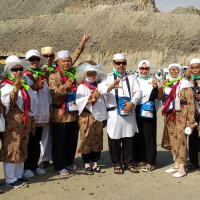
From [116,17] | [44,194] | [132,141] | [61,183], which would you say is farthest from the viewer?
[116,17]

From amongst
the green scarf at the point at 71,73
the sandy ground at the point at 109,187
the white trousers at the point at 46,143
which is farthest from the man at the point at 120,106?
the white trousers at the point at 46,143

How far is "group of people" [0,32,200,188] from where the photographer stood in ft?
18.8

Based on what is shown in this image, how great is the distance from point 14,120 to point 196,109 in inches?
118

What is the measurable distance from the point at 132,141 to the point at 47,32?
51549mm

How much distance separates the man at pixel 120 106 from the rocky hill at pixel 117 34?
36524 mm

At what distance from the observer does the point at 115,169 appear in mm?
6105

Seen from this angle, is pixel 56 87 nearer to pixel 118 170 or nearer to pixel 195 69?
pixel 118 170

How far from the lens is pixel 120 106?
5.90 meters

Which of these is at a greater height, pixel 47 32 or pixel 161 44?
pixel 47 32

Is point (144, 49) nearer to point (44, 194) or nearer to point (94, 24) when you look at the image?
point (94, 24)

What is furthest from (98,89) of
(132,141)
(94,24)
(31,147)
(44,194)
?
(94,24)

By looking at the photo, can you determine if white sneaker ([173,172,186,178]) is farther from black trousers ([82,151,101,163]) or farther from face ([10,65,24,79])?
face ([10,65,24,79])

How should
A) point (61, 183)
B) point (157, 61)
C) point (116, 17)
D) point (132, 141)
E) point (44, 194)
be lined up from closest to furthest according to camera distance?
point (44, 194) < point (61, 183) < point (132, 141) < point (157, 61) < point (116, 17)

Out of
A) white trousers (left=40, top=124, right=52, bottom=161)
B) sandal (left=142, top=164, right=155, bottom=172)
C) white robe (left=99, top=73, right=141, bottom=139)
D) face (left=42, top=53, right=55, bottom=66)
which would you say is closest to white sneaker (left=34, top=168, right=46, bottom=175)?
white trousers (left=40, top=124, right=52, bottom=161)
